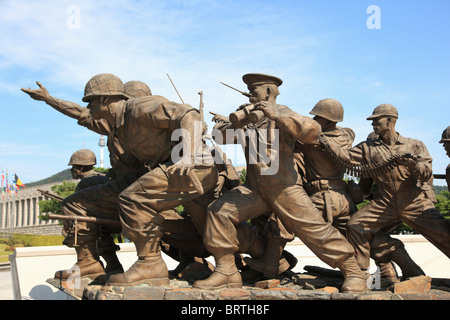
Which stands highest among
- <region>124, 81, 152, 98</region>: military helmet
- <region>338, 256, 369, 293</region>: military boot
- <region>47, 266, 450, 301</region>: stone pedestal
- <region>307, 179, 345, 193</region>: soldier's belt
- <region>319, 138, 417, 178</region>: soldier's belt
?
<region>124, 81, 152, 98</region>: military helmet

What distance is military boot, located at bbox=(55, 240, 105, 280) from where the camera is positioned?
239 inches

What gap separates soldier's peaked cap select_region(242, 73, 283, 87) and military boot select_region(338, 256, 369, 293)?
2186mm

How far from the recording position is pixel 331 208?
5.62 metres

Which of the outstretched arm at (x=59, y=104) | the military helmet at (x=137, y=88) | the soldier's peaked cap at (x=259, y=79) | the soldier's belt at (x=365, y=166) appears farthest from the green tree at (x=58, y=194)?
the soldier's belt at (x=365, y=166)

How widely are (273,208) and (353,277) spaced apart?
43.8 inches

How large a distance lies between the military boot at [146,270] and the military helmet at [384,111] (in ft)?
9.60

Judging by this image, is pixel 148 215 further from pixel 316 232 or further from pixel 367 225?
pixel 367 225

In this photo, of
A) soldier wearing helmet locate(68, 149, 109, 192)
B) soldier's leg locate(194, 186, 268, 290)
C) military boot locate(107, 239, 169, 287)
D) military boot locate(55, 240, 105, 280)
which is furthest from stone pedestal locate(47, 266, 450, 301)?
soldier wearing helmet locate(68, 149, 109, 192)

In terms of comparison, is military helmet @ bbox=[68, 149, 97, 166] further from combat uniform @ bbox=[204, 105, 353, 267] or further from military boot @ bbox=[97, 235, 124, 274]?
combat uniform @ bbox=[204, 105, 353, 267]

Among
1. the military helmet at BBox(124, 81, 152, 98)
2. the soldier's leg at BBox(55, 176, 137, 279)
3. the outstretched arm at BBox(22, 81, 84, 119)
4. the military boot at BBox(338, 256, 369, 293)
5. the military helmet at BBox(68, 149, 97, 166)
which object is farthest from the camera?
the military helmet at BBox(68, 149, 97, 166)

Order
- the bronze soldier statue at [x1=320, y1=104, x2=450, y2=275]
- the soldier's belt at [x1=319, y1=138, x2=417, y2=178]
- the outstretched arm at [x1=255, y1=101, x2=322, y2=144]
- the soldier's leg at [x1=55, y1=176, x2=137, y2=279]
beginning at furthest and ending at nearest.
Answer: the soldier's leg at [x1=55, y1=176, x2=137, y2=279], the soldier's belt at [x1=319, y1=138, x2=417, y2=178], the bronze soldier statue at [x1=320, y1=104, x2=450, y2=275], the outstretched arm at [x1=255, y1=101, x2=322, y2=144]

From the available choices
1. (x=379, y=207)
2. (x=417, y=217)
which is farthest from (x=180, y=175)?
(x=417, y=217)

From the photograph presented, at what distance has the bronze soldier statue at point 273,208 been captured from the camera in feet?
16.5

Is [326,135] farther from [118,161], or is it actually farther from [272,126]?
[118,161]
